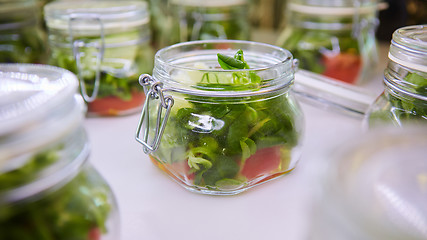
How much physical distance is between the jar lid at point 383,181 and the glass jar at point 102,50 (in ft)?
1.57

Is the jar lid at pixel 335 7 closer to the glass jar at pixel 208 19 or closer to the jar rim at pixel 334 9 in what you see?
the jar rim at pixel 334 9

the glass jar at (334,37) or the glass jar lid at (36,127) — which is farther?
the glass jar at (334,37)

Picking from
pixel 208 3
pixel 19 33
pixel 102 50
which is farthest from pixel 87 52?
pixel 208 3

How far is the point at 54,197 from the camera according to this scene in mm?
318

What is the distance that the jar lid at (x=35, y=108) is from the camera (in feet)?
0.91

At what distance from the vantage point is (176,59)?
573 millimetres

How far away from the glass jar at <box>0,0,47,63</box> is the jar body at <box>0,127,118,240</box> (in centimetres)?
52

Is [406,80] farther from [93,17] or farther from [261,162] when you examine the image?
[93,17]

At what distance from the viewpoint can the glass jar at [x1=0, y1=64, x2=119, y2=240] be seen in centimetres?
28

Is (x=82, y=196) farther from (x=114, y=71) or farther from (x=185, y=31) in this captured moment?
(x=185, y=31)

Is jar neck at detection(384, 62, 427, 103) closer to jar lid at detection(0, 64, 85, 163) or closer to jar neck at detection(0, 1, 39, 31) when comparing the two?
jar lid at detection(0, 64, 85, 163)

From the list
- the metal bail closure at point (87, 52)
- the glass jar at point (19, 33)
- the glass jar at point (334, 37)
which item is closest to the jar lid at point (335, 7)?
the glass jar at point (334, 37)

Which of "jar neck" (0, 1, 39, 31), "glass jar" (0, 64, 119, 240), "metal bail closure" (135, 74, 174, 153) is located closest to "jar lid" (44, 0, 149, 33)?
"jar neck" (0, 1, 39, 31)

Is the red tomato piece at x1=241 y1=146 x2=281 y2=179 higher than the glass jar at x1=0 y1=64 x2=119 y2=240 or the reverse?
the reverse
